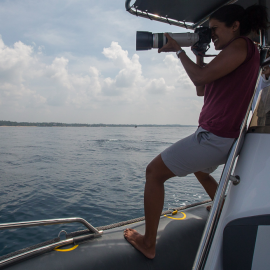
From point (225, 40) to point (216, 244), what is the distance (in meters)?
1.11

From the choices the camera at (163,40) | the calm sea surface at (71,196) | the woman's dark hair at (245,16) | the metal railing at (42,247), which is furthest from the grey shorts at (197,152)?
the calm sea surface at (71,196)

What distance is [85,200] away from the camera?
16.6 feet

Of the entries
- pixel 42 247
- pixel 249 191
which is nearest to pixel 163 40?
pixel 249 191

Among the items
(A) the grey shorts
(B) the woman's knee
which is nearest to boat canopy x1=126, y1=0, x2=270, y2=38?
(A) the grey shorts

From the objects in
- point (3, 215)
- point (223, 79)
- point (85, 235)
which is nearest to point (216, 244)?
point (223, 79)

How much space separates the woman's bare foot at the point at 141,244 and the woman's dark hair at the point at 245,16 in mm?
1449

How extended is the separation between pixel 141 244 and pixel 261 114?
1115mm

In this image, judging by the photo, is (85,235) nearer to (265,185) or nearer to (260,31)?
(265,185)

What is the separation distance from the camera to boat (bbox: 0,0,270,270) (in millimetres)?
1017

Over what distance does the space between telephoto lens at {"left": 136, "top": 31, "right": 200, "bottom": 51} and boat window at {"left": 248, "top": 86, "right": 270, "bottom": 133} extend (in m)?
0.53

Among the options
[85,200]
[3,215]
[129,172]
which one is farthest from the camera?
[129,172]

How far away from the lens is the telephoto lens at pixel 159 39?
147 centimetres

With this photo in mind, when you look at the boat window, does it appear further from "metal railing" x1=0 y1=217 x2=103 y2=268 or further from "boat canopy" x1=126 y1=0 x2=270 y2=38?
"metal railing" x1=0 y1=217 x2=103 y2=268

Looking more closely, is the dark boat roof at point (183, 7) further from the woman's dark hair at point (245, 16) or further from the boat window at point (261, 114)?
the boat window at point (261, 114)
